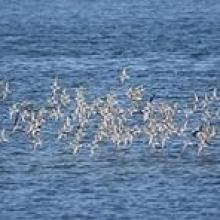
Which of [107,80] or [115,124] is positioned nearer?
[115,124]

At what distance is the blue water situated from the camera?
29.8 m

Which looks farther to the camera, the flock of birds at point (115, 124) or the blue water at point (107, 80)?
the flock of birds at point (115, 124)

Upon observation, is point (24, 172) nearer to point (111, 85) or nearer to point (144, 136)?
point (144, 136)

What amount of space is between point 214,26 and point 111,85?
979 inches

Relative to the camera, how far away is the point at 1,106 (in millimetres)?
40906

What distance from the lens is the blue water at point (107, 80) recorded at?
29.8 metres

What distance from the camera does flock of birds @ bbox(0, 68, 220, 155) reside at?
112ft

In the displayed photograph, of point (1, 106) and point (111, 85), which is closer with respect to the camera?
point (1, 106)

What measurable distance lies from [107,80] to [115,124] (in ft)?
43.1

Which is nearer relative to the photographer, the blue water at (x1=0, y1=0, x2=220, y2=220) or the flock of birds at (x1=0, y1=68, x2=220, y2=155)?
Result: the blue water at (x1=0, y1=0, x2=220, y2=220)

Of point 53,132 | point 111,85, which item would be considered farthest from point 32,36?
point 53,132

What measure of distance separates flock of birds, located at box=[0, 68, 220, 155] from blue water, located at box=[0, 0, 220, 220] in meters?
0.43

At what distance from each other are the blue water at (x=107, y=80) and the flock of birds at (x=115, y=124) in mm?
434

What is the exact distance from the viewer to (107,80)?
1859 inches
